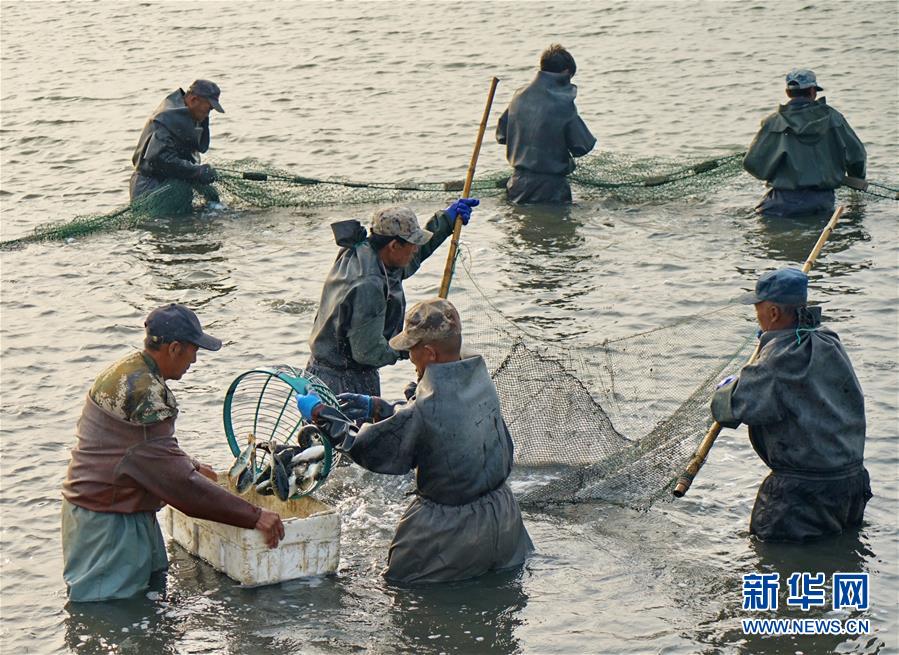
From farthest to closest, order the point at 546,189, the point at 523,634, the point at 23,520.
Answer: the point at 546,189, the point at 23,520, the point at 523,634

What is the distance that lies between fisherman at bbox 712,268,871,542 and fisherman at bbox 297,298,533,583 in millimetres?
1195

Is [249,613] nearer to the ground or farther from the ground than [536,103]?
nearer to the ground

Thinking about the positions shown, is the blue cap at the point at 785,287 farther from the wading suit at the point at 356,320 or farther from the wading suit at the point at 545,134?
the wading suit at the point at 545,134

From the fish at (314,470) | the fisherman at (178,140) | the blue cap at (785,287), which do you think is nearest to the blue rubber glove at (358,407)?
the fish at (314,470)

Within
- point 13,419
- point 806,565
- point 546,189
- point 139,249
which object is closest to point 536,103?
point 546,189

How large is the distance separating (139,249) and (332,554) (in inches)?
241

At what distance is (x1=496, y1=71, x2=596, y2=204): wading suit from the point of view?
1218 cm

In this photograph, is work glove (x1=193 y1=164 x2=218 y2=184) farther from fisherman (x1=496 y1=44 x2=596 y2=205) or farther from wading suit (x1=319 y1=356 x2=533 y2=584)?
wading suit (x1=319 y1=356 x2=533 y2=584)

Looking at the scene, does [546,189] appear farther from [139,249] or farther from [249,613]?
[249,613]

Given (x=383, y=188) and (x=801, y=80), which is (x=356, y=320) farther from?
(x=801, y=80)

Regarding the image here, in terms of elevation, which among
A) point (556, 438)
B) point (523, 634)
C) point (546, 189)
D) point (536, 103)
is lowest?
point (523, 634)

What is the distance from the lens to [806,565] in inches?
252

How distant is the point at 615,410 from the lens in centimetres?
816

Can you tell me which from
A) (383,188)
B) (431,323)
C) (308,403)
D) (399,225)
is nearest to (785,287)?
(431,323)
